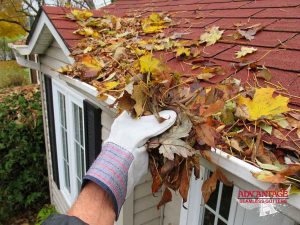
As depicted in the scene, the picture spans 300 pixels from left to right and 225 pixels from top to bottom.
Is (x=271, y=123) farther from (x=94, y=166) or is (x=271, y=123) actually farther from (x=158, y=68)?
(x=94, y=166)

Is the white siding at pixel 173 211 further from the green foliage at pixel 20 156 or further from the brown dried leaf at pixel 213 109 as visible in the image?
the green foliage at pixel 20 156

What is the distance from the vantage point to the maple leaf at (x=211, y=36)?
93.0 inches

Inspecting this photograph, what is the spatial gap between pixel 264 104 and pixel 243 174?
39 centimetres

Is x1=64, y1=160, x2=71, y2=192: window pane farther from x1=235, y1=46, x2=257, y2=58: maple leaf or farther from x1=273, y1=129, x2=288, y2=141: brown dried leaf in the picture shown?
x1=273, y1=129, x2=288, y2=141: brown dried leaf

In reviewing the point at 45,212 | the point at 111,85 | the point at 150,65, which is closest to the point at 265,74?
the point at 150,65

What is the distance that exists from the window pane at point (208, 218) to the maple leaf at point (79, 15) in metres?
3.01

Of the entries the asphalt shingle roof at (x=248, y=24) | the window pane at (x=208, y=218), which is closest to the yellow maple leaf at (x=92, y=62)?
the asphalt shingle roof at (x=248, y=24)

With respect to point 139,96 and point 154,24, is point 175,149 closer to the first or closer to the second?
point 139,96

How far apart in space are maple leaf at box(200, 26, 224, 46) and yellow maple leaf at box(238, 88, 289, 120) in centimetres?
105

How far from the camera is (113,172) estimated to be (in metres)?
1.32

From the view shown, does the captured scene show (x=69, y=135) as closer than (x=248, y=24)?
No

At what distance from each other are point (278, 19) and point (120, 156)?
1.84m

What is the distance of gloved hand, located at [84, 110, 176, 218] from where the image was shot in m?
1.30

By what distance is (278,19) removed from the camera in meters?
2.34
